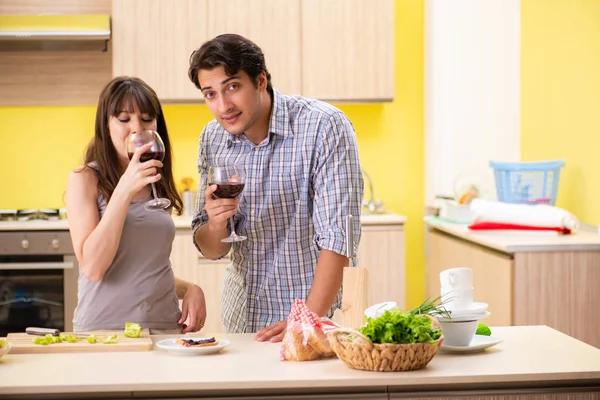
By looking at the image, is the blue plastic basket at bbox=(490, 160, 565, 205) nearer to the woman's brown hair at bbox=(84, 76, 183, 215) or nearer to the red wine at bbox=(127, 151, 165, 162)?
the woman's brown hair at bbox=(84, 76, 183, 215)

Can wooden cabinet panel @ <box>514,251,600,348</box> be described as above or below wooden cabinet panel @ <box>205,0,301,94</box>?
below

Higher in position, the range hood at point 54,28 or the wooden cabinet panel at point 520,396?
the range hood at point 54,28

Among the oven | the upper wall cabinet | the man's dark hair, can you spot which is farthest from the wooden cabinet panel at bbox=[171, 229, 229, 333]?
the man's dark hair

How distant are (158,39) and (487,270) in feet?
7.03

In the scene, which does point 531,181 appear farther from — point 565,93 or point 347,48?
point 347,48

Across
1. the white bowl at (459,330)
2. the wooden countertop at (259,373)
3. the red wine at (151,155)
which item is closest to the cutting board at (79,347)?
the wooden countertop at (259,373)

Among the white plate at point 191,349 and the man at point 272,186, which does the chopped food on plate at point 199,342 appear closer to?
the white plate at point 191,349

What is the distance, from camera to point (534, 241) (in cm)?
366

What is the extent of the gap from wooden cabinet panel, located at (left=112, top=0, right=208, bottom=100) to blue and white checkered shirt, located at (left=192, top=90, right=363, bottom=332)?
2.12 m

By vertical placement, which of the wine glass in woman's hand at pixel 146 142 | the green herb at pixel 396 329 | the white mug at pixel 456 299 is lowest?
the green herb at pixel 396 329

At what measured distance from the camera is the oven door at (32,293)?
14.5ft

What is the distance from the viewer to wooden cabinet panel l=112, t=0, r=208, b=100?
4695 millimetres

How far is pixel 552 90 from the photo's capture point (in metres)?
4.57

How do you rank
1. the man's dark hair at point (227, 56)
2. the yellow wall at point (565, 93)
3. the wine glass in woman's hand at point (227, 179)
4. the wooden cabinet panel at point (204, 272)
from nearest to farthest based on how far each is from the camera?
1. the wine glass in woman's hand at point (227, 179)
2. the man's dark hair at point (227, 56)
3. the yellow wall at point (565, 93)
4. the wooden cabinet panel at point (204, 272)
